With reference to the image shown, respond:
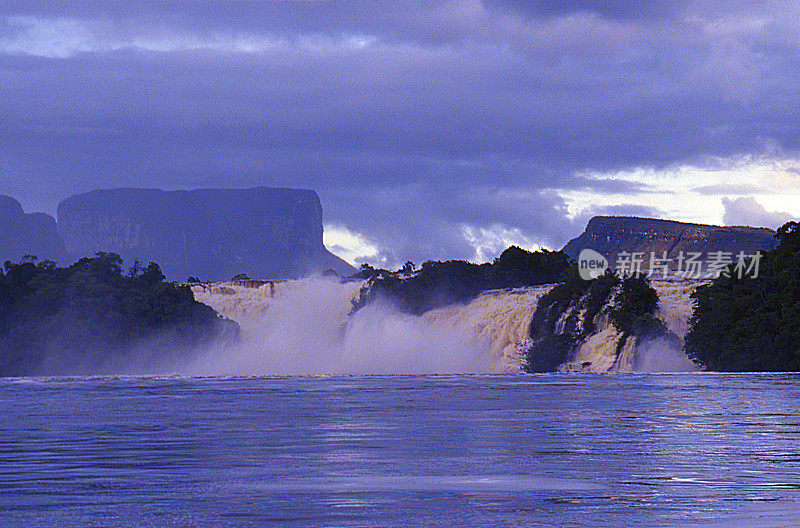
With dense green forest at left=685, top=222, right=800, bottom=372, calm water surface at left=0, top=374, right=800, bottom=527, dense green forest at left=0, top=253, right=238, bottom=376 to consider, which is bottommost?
dense green forest at left=0, top=253, right=238, bottom=376

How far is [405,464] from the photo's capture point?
16.5 m

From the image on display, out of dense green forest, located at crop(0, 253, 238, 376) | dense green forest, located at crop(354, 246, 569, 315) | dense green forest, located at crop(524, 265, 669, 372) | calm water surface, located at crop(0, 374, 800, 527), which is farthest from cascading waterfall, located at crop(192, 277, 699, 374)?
calm water surface, located at crop(0, 374, 800, 527)

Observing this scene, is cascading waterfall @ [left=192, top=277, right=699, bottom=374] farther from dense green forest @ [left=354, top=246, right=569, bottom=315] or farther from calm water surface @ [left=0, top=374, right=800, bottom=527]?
calm water surface @ [left=0, top=374, right=800, bottom=527]

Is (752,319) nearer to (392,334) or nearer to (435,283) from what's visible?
(392,334)

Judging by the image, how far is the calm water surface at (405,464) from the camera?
11.9 m

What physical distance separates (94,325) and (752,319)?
52977mm

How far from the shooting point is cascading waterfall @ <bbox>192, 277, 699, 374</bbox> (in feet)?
225

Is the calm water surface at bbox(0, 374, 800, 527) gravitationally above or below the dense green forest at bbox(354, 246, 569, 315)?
below

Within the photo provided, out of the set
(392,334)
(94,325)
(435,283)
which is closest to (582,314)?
(392,334)

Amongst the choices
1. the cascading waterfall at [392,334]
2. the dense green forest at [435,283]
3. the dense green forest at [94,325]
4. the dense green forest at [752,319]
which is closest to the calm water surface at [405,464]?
the dense green forest at [752,319]

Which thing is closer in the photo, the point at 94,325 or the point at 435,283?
the point at 435,283

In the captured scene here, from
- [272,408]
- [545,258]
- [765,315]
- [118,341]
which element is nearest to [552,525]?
[272,408]

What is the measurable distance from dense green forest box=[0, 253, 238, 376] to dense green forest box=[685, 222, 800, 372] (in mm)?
40356

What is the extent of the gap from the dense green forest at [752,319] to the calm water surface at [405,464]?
103 feet
